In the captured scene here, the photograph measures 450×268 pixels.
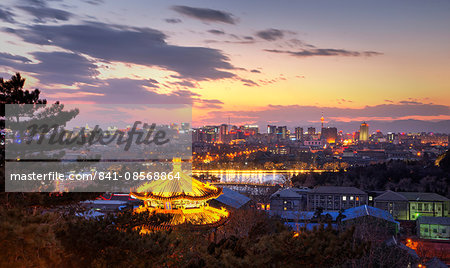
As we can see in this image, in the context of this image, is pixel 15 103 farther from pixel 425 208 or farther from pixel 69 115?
pixel 425 208

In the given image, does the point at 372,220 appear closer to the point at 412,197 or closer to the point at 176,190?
the point at 412,197

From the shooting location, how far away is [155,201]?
199 inches

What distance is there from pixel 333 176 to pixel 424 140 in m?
115

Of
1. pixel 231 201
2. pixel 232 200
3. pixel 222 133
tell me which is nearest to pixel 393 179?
pixel 232 200

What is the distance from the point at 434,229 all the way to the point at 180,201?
47.0 feet

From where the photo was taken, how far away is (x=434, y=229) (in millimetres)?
15344

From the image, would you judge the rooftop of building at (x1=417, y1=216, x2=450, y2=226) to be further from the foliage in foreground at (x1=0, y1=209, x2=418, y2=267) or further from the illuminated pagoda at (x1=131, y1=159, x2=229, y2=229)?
the foliage in foreground at (x1=0, y1=209, x2=418, y2=267)

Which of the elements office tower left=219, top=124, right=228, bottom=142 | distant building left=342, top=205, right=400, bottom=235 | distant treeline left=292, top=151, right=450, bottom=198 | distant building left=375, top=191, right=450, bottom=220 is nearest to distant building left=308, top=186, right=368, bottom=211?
→ distant building left=375, top=191, right=450, bottom=220

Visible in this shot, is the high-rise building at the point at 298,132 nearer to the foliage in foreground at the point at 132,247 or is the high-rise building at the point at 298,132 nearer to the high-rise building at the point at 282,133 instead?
the high-rise building at the point at 282,133

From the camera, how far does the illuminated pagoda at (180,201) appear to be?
16.0 feet

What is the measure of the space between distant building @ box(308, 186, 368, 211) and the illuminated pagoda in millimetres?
18738

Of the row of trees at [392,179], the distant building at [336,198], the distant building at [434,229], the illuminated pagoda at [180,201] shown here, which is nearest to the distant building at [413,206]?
the distant building at [336,198]

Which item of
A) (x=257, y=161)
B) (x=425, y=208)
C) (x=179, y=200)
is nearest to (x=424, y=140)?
(x=257, y=161)

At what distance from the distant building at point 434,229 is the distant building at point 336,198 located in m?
7.09
